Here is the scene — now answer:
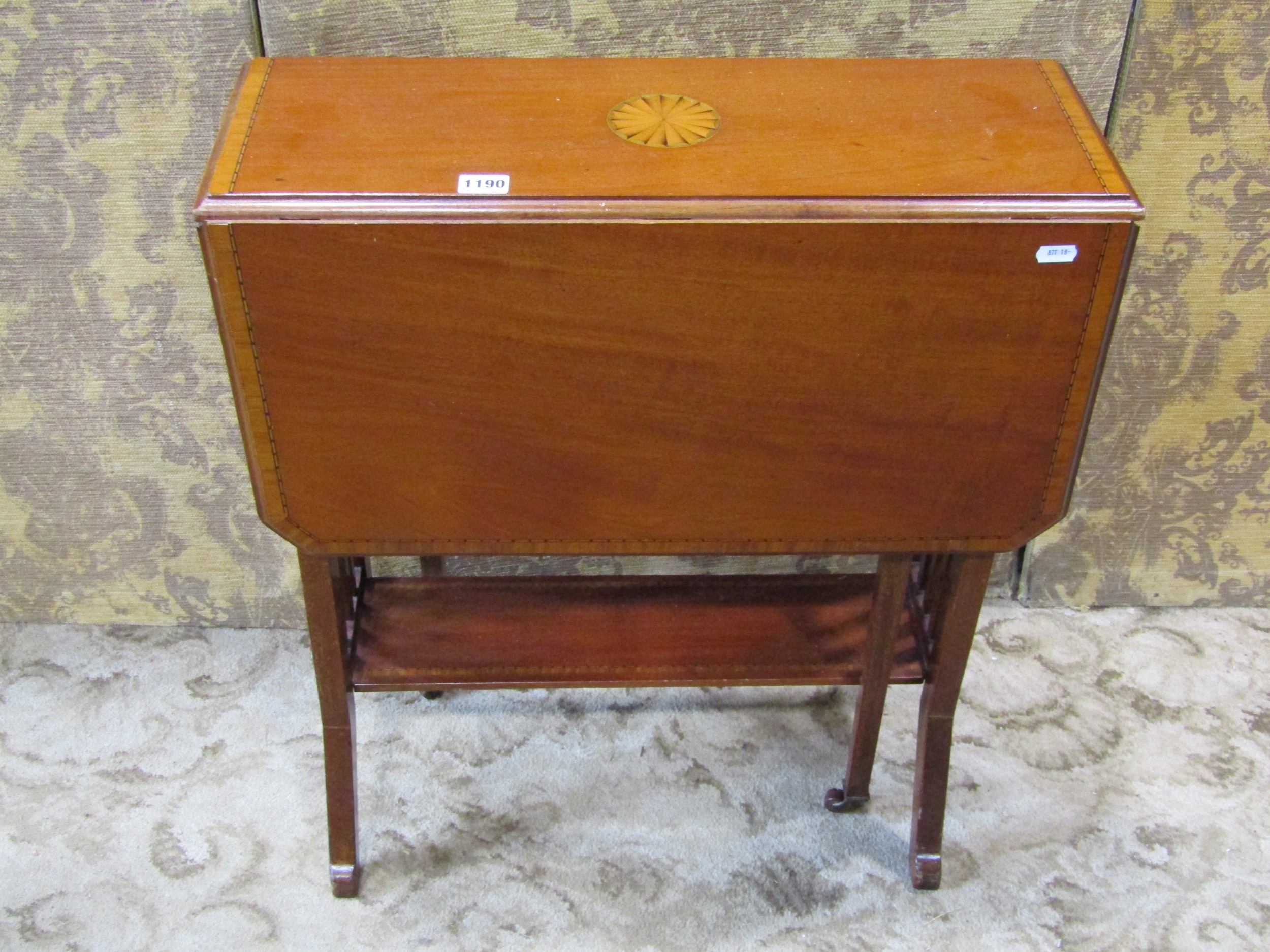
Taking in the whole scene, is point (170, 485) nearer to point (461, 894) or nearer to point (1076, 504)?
point (461, 894)

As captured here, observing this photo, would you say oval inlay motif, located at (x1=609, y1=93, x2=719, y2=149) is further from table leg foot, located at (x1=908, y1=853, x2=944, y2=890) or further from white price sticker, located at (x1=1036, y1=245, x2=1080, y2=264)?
table leg foot, located at (x1=908, y1=853, x2=944, y2=890)

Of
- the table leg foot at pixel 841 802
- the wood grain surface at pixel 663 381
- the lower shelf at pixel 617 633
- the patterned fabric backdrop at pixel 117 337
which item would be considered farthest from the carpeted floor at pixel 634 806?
the wood grain surface at pixel 663 381

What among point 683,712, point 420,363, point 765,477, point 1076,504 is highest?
point 420,363

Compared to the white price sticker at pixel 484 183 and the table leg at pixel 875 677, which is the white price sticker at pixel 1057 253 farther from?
the white price sticker at pixel 484 183

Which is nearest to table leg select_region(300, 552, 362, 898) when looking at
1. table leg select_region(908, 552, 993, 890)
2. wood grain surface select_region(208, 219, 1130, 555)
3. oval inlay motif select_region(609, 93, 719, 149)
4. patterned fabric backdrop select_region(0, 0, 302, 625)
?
wood grain surface select_region(208, 219, 1130, 555)

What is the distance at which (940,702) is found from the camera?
147cm

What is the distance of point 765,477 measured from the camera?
121 centimetres

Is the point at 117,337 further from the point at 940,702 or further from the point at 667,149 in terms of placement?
the point at 940,702

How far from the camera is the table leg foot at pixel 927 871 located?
5.08 ft

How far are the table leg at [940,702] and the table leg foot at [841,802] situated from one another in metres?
0.08

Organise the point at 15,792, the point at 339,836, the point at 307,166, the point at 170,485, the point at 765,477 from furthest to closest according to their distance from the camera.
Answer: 1. the point at 170,485
2. the point at 15,792
3. the point at 339,836
4. the point at 765,477
5. the point at 307,166

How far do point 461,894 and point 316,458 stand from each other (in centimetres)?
66

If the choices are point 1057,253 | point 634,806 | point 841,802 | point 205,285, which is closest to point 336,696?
point 634,806

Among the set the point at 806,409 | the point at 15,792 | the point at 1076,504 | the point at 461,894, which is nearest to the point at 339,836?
the point at 461,894
